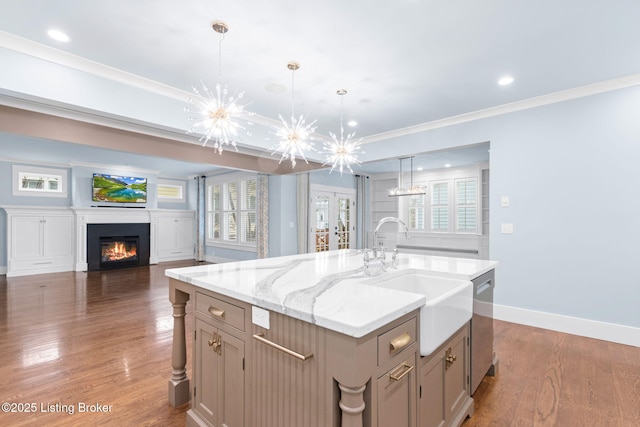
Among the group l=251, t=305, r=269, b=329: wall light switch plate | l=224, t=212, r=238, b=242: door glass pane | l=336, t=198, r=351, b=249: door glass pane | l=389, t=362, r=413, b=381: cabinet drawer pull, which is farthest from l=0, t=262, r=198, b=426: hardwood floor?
l=336, t=198, r=351, b=249: door glass pane

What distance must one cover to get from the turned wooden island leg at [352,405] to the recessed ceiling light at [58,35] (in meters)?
3.38

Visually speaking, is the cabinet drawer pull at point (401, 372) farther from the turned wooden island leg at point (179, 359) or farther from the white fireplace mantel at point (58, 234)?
the white fireplace mantel at point (58, 234)

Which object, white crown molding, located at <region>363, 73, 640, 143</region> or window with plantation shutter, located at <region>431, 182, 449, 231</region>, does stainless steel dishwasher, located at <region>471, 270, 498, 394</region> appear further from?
window with plantation shutter, located at <region>431, 182, 449, 231</region>

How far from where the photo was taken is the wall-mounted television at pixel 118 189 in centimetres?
757

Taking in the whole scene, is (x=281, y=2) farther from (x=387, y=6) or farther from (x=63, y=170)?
(x=63, y=170)

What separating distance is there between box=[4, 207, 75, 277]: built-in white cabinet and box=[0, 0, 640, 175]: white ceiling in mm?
5874

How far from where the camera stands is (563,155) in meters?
3.54

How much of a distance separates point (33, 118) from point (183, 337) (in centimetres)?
283

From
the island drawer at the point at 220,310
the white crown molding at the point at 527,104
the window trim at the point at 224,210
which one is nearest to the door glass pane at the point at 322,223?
the window trim at the point at 224,210

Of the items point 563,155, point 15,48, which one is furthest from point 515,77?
point 15,48

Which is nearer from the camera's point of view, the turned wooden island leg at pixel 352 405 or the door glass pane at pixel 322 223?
the turned wooden island leg at pixel 352 405

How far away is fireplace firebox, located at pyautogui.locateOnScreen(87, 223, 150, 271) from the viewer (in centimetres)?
741

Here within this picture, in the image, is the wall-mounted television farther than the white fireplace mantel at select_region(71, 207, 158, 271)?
Yes

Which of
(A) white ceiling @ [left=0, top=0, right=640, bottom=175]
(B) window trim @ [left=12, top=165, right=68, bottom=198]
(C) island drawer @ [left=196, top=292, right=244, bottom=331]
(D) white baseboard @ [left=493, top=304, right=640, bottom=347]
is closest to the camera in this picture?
(C) island drawer @ [left=196, top=292, right=244, bottom=331]
